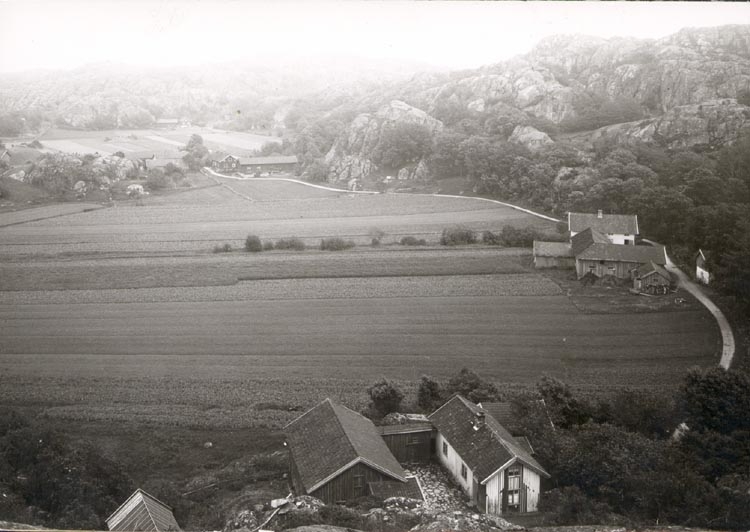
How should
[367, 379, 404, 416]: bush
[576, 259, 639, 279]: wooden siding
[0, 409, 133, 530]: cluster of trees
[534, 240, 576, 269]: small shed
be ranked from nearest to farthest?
[0, 409, 133, 530]: cluster of trees
[367, 379, 404, 416]: bush
[534, 240, 576, 269]: small shed
[576, 259, 639, 279]: wooden siding

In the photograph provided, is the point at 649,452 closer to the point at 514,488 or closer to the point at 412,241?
the point at 514,488

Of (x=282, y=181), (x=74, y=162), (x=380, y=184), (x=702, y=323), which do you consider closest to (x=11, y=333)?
(x=74, y=162)

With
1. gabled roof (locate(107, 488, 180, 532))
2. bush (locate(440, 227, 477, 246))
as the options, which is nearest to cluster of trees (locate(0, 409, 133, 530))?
gabled roof (locate(107, 488, 180, 532))

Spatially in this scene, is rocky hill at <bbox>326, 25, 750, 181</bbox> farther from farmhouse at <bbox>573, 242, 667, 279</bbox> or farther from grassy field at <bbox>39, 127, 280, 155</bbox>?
farmhouse at <bbox>573, 242, 667, 279</bbox>

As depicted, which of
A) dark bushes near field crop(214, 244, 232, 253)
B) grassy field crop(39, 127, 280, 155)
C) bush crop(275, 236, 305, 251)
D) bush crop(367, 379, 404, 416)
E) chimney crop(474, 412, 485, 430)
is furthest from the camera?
bush crop(275, 236, 305, 251)

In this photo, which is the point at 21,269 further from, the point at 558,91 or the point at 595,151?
the point at 558,91

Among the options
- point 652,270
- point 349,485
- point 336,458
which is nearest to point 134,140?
point 336,458

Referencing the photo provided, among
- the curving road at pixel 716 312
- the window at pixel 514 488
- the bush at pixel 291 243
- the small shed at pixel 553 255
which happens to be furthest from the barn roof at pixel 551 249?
the window at pixel 514 488

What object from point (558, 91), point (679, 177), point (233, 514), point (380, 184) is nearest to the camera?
point (233, 514)
